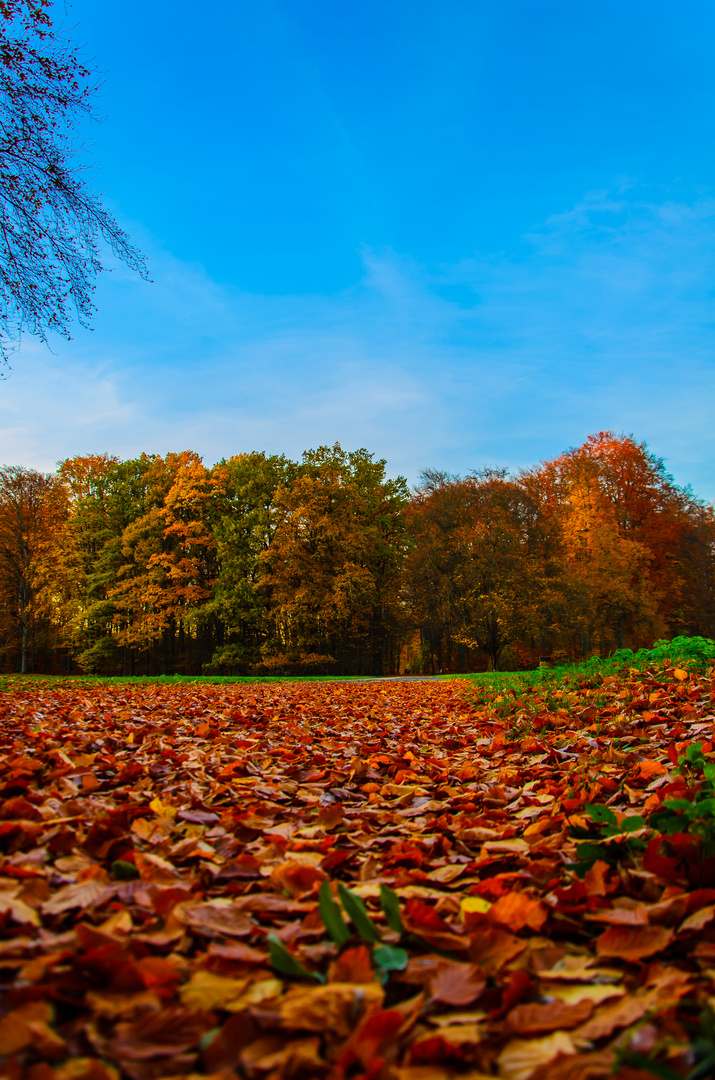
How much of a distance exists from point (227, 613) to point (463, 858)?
74.5 feet

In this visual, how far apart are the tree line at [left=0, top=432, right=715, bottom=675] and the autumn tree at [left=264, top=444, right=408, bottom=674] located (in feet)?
0.30

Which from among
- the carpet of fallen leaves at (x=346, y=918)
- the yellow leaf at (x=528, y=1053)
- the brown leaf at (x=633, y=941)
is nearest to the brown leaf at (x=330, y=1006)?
the carpet of fallen leaves at (x=346, y=918)

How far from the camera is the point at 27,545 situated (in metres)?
24.7

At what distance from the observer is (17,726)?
4559mm

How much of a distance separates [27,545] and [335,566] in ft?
43.4

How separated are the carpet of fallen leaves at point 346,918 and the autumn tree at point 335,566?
19.4 m

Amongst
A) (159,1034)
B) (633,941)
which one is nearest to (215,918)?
(159,1034)

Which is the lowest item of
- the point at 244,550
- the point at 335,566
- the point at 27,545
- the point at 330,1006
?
the point at 330,1006

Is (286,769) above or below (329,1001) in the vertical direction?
below

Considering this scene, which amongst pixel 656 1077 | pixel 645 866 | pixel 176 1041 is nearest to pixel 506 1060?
pixel 656 1077

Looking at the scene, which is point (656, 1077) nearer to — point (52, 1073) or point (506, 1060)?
point (506, 1060)

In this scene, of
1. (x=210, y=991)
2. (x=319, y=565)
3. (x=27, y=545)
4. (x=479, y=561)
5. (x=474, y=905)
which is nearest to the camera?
(x=210, y=991)

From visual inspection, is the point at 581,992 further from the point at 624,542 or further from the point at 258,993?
the point at 624,542

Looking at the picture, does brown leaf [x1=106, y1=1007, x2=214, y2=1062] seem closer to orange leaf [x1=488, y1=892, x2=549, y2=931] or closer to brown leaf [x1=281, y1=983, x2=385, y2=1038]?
brown leaf [x1=281, y1=983, x2=385, y2=1038]
